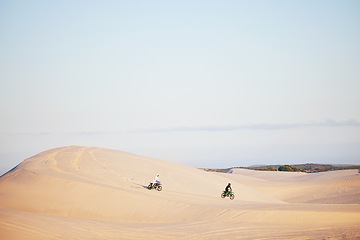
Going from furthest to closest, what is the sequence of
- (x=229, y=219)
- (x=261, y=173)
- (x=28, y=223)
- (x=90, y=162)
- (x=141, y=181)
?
(x=261, y=173) → (x=90, y=162) → (x=141, y=181) → (x=229, y=219) → (x=28, y=223)

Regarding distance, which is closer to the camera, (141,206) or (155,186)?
(141,206)

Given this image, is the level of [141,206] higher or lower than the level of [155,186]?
lower

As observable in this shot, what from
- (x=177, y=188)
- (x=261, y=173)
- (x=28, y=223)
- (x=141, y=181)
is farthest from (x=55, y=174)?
(x=261, y=173)

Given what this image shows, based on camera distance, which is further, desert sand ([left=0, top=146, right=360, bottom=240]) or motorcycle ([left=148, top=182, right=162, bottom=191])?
motorcycle ([left=148, top=182, right=162, bottom=191])

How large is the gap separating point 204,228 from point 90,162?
18.9 metres

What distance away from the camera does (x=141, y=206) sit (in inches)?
791

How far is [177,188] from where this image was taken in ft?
96.2

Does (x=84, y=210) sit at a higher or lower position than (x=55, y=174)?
lower

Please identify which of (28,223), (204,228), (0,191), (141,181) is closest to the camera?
(28,223)

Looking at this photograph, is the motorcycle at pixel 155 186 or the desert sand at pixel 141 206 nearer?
the desert sand at pixel 141 206

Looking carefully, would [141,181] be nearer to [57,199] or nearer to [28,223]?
[57,199]

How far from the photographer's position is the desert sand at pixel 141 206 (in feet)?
46.6

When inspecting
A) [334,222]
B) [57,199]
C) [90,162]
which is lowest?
[334,222]

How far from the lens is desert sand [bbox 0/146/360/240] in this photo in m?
14.2
